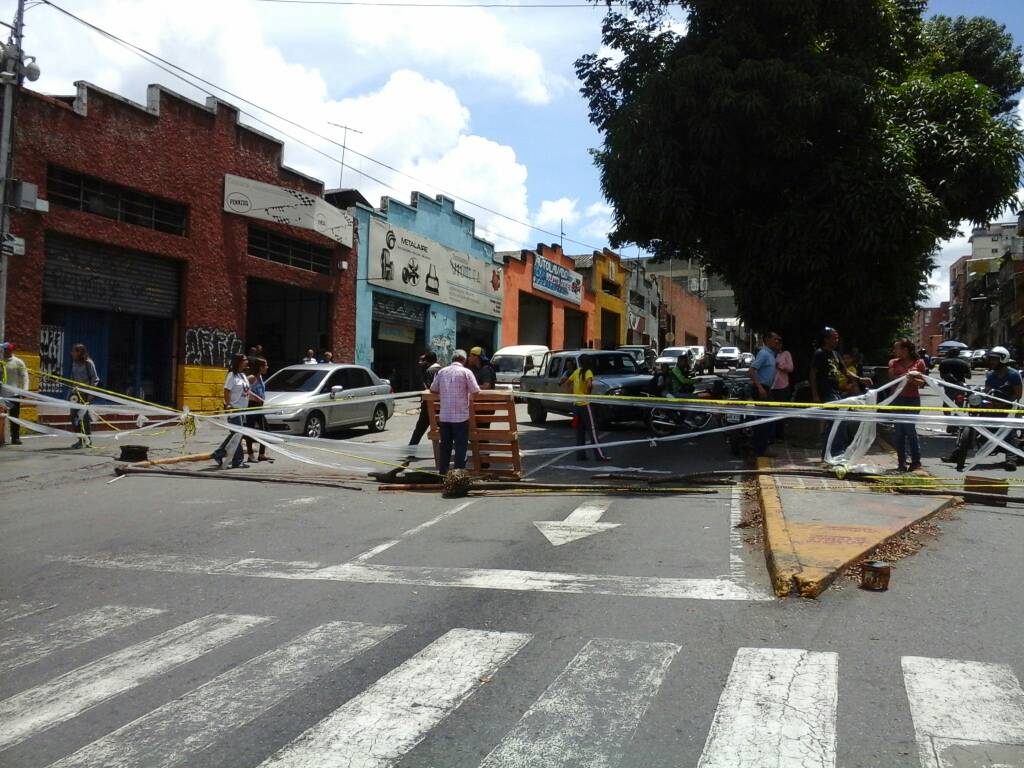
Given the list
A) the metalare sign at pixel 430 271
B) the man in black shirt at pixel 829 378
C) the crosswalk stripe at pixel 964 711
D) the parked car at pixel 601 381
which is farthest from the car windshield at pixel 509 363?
the crosswalk stripe at pixel 964 711

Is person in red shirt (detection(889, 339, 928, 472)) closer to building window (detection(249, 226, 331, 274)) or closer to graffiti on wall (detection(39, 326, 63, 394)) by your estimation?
graffiti on wall (detection(39, 326, 63, 394))

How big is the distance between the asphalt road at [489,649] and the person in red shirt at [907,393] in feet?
7.16

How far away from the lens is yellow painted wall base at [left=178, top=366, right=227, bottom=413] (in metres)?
20.3

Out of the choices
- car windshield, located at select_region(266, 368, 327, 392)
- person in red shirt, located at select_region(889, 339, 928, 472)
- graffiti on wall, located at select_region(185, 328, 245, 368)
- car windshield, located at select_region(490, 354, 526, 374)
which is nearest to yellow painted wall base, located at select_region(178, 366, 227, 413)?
graffiti on wall, located at select_region(185, 328, 245, 368)

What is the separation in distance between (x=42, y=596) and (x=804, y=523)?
5961 millimetres

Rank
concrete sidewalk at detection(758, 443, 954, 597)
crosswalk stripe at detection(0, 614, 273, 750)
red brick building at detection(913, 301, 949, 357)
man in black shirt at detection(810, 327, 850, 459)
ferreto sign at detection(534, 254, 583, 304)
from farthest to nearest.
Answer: red brick building at detection(913, 301, 949, 357) < ferreto sign at detection(534, 254, 583, 304) < man in black shirt at detection(810, 327, 850, 459) < concrete sidewalk at detection(758, 443, 954, 597) < crosswalk stripe at detection(0, 614, 273, 750)

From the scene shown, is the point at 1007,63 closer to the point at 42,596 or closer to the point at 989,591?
the point at 989,591

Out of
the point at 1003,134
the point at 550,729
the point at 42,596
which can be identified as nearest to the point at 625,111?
the point at 1003,134

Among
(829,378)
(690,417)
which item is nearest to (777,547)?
(829,378)

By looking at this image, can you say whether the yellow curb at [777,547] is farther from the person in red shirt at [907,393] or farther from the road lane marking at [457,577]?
the person in red shirt at [907,393]

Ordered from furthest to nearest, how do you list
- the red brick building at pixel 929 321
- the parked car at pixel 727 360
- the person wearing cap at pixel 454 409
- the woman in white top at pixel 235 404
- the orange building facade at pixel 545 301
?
the red brick building at pixel 929 321, the parked car at pixel 727 360, the orange building facade at pixel 545 301, the woman in white top at pixel 235 404, the person wearing cap at pixel 454 409

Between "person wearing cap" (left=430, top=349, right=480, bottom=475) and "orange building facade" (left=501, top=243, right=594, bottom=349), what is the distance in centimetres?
2451

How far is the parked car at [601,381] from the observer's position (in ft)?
57.1

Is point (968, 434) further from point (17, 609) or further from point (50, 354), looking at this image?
point (50, 354)
